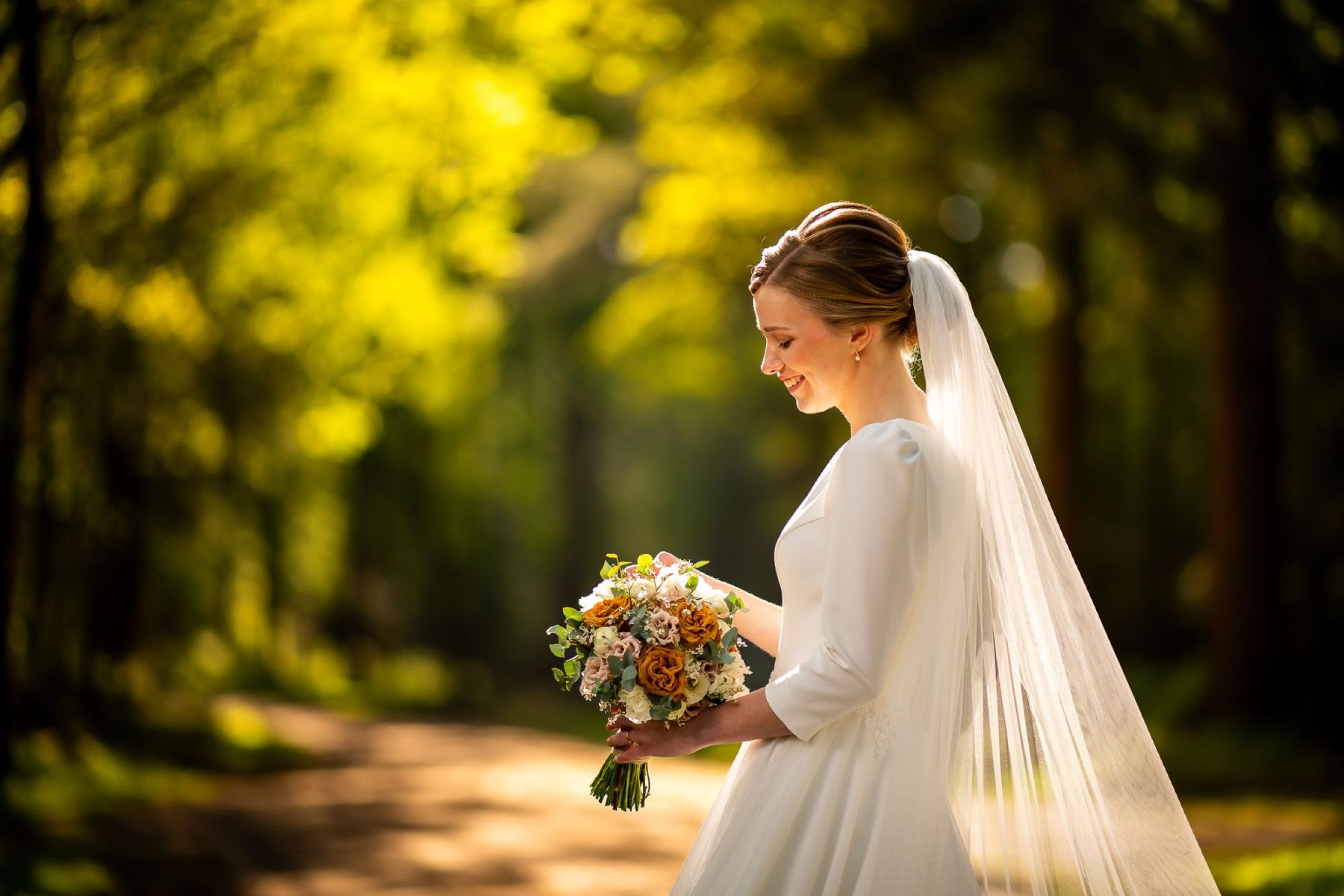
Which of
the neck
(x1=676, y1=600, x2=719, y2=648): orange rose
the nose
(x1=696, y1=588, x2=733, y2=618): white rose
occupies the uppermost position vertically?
the nose

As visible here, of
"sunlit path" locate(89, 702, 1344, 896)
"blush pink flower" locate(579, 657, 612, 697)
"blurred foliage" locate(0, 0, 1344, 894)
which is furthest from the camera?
"blurred foliage" locate(0, 0, 1344, 894)

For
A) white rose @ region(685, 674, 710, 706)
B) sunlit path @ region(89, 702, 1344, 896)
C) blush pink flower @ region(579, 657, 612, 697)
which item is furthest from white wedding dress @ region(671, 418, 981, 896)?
sunlit path @ region(89, 702, 1344, 896)

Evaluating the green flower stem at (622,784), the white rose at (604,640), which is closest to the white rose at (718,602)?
the white rose at (604,640)

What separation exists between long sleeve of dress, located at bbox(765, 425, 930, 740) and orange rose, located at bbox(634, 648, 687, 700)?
0.28 metres

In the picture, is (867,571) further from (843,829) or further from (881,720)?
(843,829)

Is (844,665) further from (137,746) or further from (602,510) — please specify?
(602,510)

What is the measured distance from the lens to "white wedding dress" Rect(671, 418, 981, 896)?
10.0ft

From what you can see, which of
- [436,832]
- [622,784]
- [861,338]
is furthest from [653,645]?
[436,832]

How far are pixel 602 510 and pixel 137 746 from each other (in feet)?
70.6

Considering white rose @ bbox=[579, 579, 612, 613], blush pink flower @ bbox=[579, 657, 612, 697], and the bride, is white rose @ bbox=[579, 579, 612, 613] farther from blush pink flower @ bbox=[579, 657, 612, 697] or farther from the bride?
the bride

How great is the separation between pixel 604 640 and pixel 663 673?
222mm

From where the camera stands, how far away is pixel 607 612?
11.4ft

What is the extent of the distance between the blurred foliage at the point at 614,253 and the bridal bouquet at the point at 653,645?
5304mm

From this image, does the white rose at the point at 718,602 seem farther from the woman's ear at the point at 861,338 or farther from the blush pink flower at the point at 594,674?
the woman's ear at the point at 861,338
